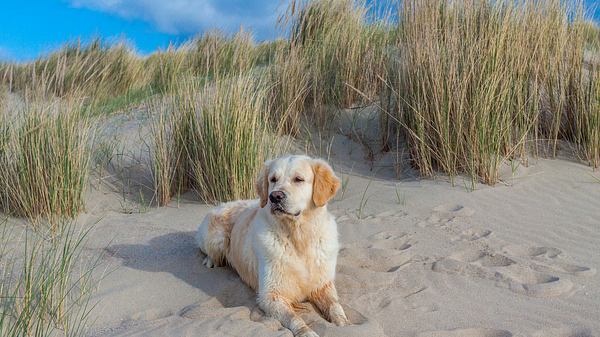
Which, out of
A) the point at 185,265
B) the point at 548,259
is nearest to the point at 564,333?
the point at 548,259

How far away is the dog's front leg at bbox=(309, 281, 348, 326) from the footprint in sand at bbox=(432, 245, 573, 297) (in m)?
0.97

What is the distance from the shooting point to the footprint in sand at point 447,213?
5.14m

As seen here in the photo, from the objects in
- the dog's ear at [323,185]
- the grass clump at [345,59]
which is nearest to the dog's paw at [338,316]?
the dog's ear at [323,185]

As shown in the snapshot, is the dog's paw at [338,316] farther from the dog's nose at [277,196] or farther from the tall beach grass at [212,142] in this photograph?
the tall beach grass at [212,142]

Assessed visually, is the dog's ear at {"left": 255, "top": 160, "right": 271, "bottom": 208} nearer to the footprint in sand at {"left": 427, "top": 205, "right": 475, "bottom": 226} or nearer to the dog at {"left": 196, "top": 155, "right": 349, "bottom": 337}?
the dog at {"left": 196, "top": 155, "right": 349, "bottom": 337}

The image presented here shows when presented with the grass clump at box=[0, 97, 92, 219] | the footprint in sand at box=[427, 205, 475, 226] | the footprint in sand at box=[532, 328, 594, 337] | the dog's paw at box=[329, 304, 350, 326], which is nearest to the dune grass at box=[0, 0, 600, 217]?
the grass clump at box=[0, 97, 92, 219]

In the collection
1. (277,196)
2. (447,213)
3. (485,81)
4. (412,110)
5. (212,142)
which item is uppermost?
(485,81)

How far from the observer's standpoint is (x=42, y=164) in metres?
5.50

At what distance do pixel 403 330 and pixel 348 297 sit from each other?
1.84 feet

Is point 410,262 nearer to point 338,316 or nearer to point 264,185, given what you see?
point 338,316

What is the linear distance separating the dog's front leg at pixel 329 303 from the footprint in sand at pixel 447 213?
1864 mm

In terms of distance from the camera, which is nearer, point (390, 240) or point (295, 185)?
point (295, 185)

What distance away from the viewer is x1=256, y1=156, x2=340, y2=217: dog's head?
3.46 metres

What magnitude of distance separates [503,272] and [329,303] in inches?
53.4
